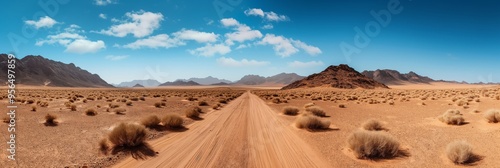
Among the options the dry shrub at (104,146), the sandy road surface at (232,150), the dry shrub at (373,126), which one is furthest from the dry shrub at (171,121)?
the dry shrub at (373,126)

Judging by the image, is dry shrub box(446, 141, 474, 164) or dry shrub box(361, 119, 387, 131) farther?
dry shrub box(361, 119, 387, 131)

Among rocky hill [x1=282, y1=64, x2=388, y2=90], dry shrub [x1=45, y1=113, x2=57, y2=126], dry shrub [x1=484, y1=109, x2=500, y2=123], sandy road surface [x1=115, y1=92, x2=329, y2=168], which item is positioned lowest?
sandy road surface [x1=115, y1=92, x2=329, y2=168]

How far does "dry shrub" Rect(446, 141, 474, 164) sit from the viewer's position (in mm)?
7746

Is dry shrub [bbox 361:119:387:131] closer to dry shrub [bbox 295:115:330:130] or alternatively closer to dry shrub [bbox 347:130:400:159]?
dry shrub [bbox 295:115:330:130]

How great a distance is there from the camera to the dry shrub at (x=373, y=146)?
29.0 feet

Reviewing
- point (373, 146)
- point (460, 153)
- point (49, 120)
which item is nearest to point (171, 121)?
point (49, 120)

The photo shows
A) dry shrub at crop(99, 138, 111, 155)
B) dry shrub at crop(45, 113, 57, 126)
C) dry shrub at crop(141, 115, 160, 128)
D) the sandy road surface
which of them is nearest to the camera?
the sandy road surface

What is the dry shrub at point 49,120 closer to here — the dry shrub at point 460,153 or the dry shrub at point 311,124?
the dry shrub at point 311,124

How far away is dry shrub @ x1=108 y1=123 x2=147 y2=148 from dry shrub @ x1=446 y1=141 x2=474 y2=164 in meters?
9.81

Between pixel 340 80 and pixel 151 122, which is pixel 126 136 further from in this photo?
pixel 340 80

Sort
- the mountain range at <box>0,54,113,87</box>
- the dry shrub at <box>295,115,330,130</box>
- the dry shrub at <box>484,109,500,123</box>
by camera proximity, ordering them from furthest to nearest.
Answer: the mountain range at <box>0,54,113,87</box>, the dry shrub at <box>295,115,330,130</box>, the dry shrub at <box>484,109,500,123</box>

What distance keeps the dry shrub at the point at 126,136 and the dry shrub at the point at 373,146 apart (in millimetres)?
7349

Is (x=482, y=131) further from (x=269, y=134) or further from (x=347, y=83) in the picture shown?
A: (x=347, y=83)

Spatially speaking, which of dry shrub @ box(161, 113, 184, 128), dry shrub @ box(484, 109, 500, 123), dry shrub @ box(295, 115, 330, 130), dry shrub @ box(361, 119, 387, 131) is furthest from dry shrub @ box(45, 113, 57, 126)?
dry shrub @ box(484, 109, 500, 123)
